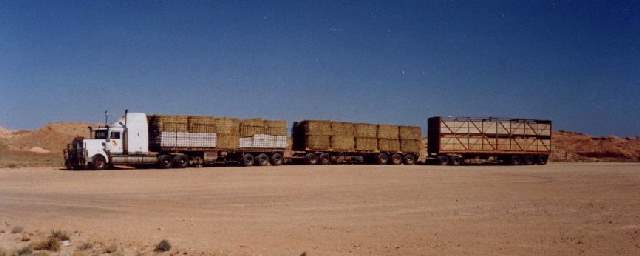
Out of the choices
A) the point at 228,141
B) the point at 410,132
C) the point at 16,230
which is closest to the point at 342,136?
the point at 410,132

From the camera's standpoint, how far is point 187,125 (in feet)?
118

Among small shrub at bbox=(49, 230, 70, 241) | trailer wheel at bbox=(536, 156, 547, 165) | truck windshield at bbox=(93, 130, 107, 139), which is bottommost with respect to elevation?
small shrub at bbox=(49, 230, 70, 241)

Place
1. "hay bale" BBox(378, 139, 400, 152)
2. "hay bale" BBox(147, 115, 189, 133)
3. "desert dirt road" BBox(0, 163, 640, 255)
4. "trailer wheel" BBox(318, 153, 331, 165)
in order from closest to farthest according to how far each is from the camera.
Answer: "desert dirt road" BBox(0, 163, 640, 255) < "hay bale" BBox(147, 115, 189, 133) < "trailer wheel" BBox(318, 153, 331, 165) < "hay bale" BBox(378, 139, 400, 152)

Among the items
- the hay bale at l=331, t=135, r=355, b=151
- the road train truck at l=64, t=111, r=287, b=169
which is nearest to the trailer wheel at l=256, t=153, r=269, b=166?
the road train truck at l=64, t=111, r=287, b=169

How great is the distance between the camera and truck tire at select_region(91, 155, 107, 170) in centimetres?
3284

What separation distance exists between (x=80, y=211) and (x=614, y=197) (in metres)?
17.0

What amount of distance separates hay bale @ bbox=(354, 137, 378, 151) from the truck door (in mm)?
16812

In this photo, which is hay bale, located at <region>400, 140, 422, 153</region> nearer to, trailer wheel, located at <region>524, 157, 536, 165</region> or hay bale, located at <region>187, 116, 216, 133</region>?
trailer wheel, located at <region>524, 157, 536, 165</region>

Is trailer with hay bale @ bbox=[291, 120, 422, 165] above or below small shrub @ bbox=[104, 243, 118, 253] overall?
above

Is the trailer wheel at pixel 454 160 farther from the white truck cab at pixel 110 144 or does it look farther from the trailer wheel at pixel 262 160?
the white truck cab at pixel 110 144

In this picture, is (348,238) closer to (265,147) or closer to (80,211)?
(80,211)

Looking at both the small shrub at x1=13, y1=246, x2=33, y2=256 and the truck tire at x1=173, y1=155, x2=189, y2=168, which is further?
the truck tire at x1=173, y1=155, x2=189, y2=168

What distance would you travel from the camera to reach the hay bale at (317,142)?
4084 cm

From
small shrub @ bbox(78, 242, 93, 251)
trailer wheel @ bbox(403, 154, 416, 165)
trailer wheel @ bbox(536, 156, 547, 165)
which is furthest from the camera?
trailer wheel @ bbox(536, 156, 547, 165)
